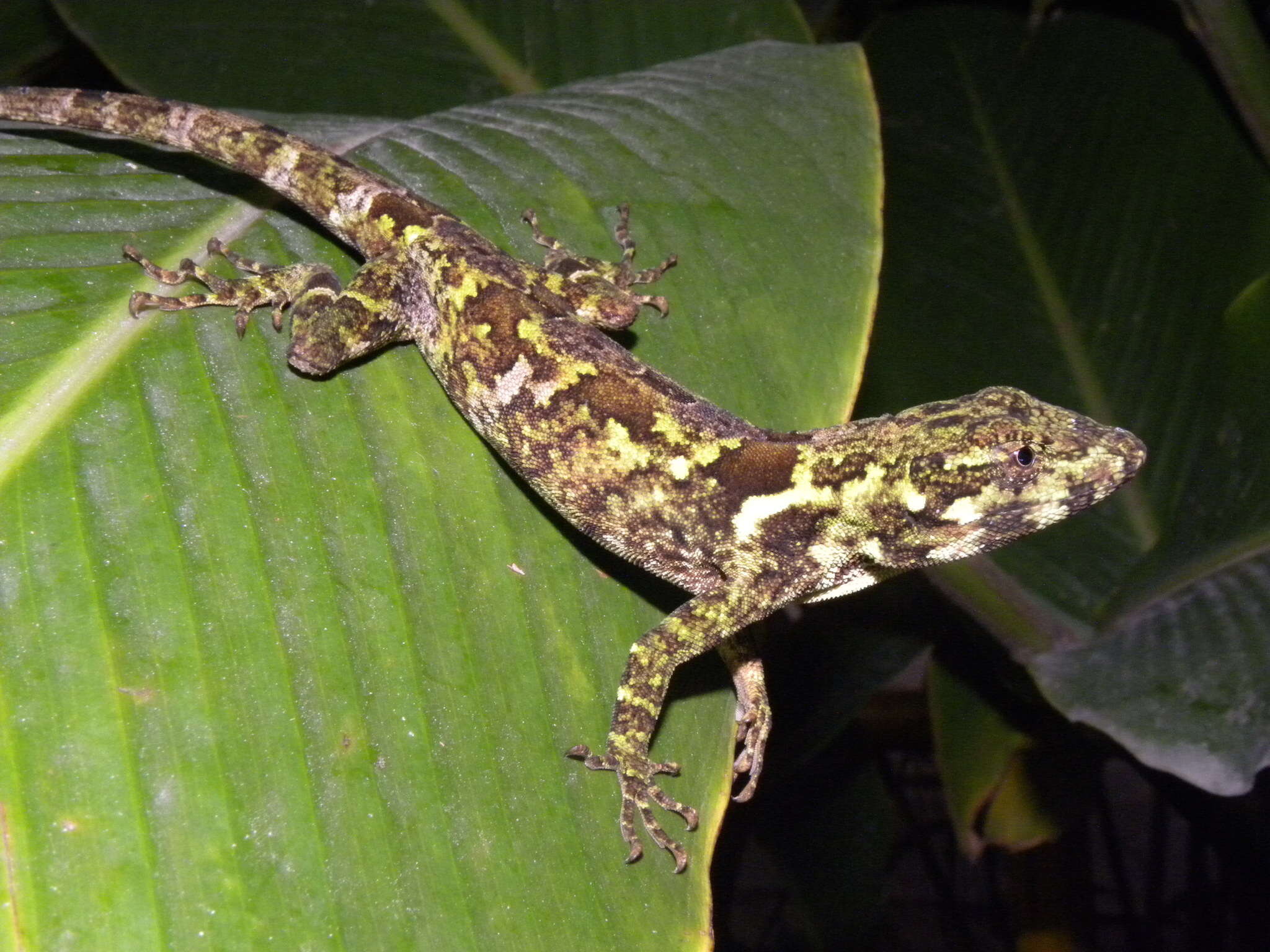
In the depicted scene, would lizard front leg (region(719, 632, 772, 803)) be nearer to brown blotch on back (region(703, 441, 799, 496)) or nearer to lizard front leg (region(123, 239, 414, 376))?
Result: brown blotch on back (region(703, 441, 799, 496))

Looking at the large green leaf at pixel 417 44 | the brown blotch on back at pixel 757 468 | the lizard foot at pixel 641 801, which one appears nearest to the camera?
the lizard foot at pixel 641 801

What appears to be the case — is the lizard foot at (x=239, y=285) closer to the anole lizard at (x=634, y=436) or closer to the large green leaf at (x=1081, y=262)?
the anole lizard at (x=634, y=436)

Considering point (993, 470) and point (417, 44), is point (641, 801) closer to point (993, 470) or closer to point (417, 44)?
point (993, 470)

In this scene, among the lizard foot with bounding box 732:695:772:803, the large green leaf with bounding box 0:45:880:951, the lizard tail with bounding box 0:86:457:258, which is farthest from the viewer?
the lizard foot with bounding box 732:695:772:803

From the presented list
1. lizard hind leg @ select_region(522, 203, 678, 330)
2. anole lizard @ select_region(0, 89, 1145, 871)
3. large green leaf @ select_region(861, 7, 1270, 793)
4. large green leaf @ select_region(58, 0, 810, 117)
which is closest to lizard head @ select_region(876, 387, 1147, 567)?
anole lizard @ select_region(0, 89, 1145, 871)

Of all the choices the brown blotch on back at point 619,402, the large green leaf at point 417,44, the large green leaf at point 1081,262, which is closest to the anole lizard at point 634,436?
the brown blotch on back at point 619,402

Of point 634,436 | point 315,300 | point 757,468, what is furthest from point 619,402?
point 315,300
